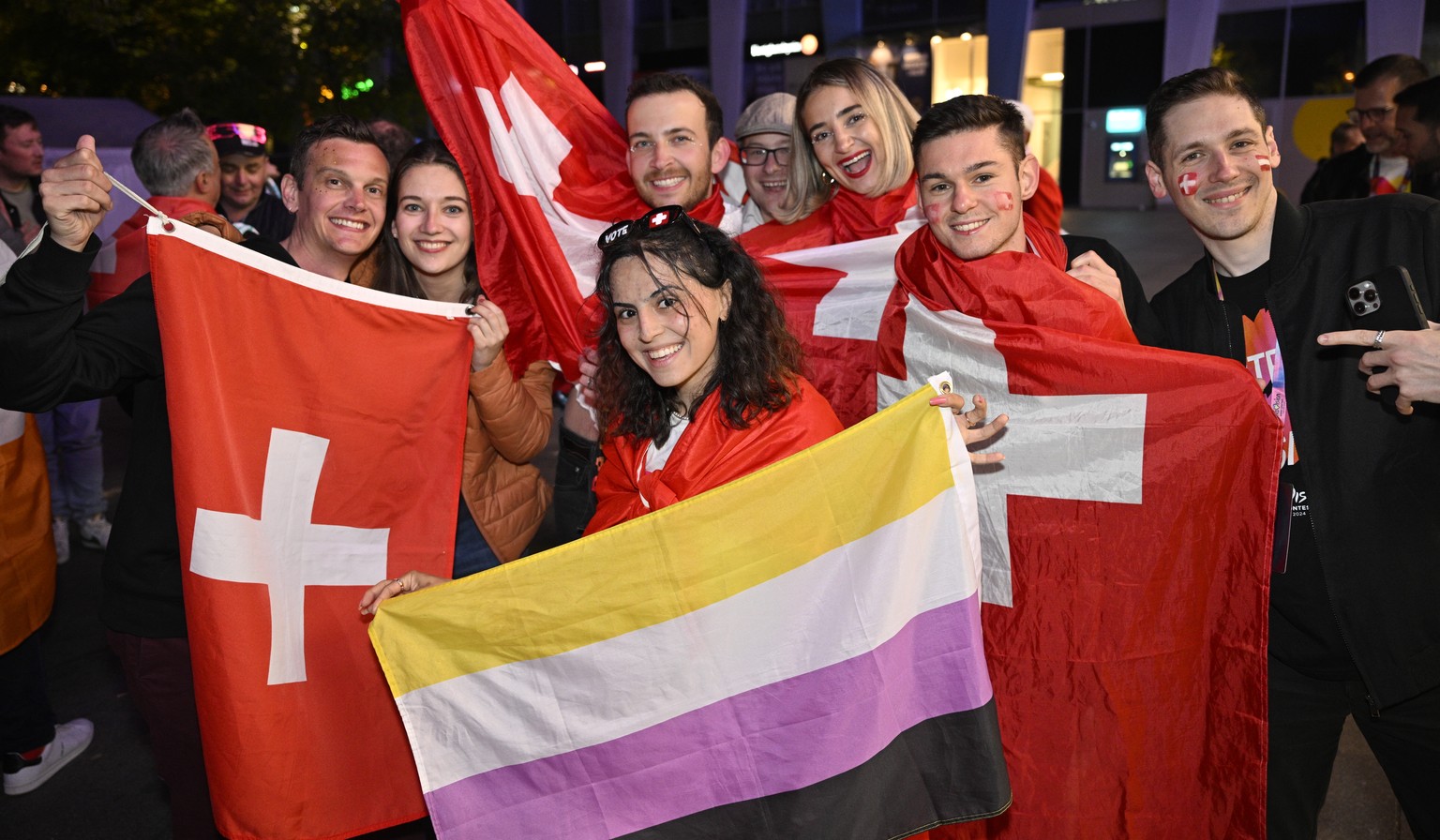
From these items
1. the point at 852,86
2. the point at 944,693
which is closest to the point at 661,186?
the point at 852,86

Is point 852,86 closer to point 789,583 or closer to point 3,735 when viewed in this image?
point 789,583

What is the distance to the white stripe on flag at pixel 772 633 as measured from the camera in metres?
1.85

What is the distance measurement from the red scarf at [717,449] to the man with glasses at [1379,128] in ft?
13.6

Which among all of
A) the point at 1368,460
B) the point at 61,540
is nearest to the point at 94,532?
the point at 61,540

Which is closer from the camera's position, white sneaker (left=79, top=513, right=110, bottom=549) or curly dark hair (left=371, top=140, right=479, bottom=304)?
curly dark hair (left=371, top=140, right=479, bottom=304)

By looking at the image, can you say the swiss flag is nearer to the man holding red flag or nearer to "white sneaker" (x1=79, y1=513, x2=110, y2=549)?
the man holding red flag

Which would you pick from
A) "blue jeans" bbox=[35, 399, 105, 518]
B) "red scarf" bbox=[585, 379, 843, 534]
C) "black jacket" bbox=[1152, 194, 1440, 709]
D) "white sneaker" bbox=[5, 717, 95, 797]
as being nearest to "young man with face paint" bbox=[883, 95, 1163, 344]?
"black jacket" bbox=[1152, 194, 1440, 709]

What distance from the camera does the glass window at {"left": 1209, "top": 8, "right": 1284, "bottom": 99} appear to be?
19297mm

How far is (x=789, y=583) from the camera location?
1.86 meters

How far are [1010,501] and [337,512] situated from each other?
4.83 ft

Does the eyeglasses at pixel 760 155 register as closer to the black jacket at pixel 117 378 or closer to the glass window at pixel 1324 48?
the black jacket at pixel 117 378

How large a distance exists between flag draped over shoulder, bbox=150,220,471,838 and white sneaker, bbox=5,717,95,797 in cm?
165

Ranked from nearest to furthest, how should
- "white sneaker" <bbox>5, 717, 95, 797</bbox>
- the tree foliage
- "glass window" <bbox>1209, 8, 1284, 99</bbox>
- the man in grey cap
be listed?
"white sneaker" <bbox>5, 717, 95, 797</bbox>
the man in grey cap
the tree foliage
"glass window" <bbox>1209, 8, 1284, 99</bbox>

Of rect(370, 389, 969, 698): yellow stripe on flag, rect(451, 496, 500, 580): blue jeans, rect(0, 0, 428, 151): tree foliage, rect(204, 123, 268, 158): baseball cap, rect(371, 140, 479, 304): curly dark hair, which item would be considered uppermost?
rect(0, 0, 428, 151): tree foliage
